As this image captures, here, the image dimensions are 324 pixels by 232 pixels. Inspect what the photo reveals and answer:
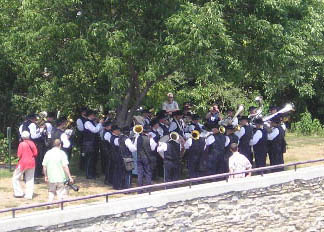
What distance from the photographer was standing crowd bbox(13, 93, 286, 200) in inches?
602

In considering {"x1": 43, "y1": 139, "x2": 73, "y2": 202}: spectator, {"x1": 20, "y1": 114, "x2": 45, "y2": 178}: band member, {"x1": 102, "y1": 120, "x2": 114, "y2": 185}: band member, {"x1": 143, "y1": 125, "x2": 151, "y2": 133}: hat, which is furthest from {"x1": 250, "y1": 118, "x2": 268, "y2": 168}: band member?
{"x1": 43, "y1": 139, "x2": 73, "y2": 202}: spectator

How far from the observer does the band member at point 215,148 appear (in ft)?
52.7

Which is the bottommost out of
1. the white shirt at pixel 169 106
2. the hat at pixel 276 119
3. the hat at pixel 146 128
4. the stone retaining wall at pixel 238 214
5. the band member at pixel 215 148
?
the stone retaining wall at pixel 238 214

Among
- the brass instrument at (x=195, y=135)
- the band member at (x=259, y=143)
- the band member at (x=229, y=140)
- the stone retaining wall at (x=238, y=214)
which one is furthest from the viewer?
the band member at (x=259, y=143)

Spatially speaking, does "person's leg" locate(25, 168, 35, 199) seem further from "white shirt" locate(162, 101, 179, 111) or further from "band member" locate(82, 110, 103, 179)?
"white shirt" locate(162, 101, 179, 111)

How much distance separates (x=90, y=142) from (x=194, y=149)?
8.64ft

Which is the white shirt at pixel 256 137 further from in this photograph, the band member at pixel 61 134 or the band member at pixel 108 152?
the band member at pixel 61 134

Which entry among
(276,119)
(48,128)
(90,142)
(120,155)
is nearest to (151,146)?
(120,155)

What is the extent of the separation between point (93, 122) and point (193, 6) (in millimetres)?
3881

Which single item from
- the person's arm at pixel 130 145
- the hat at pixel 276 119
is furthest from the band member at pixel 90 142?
the hat at pixel 276 119

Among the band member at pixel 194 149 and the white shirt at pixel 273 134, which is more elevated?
the white shirt at pixel 273 134

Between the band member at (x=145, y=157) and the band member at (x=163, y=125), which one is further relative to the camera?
the band member at (x=163, y=125)

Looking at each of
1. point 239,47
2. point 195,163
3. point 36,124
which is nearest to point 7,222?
point 36,124

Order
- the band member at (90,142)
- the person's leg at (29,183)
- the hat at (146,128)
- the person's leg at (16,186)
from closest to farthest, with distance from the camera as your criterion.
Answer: the person's leg at (29,183), the person's leg at (16,186), the hat at (146,128), the band member at (90,142)
